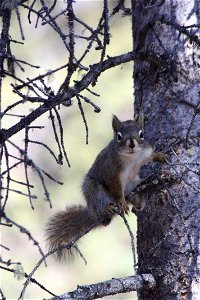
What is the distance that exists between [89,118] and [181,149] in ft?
14.5

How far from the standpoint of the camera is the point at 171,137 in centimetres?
303

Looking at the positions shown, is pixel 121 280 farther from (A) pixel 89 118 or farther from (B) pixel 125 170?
(A) pixel 89 118

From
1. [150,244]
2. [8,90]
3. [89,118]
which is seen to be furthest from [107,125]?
[150,244]

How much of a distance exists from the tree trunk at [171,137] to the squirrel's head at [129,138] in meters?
0.04

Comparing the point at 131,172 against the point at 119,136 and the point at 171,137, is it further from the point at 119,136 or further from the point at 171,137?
the point at 171,137

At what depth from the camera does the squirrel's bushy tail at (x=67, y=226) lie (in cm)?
359

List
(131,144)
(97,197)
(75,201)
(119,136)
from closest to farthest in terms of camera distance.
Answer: (131,144)
(119,136)
(97,197)
(75,201)

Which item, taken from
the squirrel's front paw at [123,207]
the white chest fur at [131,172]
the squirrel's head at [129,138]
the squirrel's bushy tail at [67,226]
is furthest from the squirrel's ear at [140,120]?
the squirrel's bushy tail at [67,226]

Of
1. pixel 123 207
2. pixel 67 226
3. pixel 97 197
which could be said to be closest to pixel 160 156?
pixel 123 207

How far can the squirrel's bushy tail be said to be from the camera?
3.59 m

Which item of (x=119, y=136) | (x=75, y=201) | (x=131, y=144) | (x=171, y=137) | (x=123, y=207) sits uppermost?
(x=75, y=201)

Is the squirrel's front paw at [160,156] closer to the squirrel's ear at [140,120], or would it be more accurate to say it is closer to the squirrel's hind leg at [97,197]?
the squirrel's ear at [140,120]

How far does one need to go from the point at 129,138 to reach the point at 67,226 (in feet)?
2.15

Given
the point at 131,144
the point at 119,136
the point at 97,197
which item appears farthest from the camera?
the point at 97,197
